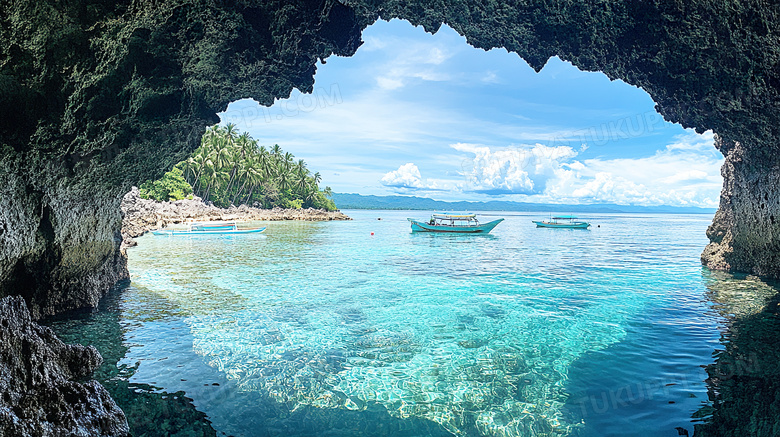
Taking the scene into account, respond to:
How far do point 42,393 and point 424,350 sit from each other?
5.92 m

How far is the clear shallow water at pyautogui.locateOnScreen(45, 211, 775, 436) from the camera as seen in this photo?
5309mm

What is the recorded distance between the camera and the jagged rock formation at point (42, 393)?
13.6ft

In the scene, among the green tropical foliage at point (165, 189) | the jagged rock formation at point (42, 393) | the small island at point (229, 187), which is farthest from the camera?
the green tropical foliage at point (165, 189)

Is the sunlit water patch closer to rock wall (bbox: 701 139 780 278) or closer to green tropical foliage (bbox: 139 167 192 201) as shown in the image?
rock wall (bbox: 701 139 780 278)

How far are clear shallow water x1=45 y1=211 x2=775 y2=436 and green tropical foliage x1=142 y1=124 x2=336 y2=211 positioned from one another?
2242 inches

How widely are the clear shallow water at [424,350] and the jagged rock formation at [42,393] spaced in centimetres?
99

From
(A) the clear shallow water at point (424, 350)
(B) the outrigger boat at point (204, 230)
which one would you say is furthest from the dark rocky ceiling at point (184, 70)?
(B) the outrigger boat at point (204, 230)

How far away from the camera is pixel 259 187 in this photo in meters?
78.6

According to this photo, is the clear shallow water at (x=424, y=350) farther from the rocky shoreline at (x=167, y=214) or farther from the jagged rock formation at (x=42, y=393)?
the rocky shoreline at (x=167, y=214)

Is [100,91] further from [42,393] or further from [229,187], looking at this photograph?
[229,187]

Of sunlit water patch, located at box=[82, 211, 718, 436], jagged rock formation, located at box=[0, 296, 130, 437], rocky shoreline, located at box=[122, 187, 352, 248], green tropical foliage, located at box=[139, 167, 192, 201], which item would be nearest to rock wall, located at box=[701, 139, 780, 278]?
sunlit water patch, located at box=[82, 211, 718, 436]

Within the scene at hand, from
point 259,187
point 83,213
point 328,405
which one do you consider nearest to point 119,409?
point 328,405

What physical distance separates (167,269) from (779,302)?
72.4 ft

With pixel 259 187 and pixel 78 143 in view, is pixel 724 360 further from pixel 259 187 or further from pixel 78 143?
pixel 259 187
